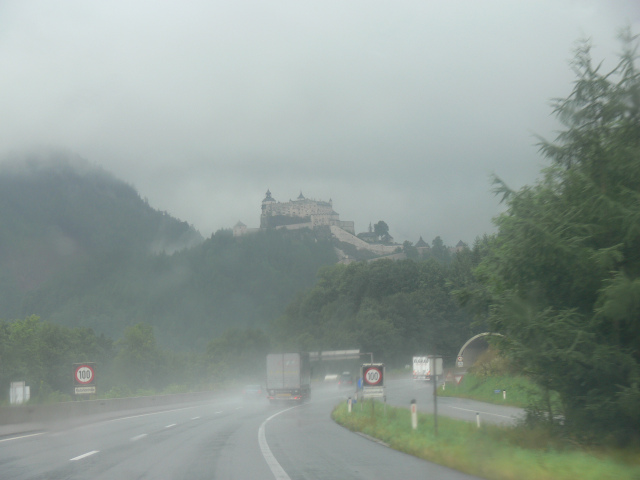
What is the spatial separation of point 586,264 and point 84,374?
30.3 meters

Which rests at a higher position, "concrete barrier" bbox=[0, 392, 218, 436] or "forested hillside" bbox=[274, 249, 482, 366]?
"forested hillside" bbox=[274, 249, 482, 366]

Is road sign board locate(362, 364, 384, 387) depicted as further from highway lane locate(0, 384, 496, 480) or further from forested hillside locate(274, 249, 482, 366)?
forested hillside locate(274, 249, 482, 366)

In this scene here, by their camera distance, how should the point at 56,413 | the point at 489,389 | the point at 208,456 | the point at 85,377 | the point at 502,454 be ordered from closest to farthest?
1. the point at 502,454
2. the point at 208,456
3. the point at 56,413
4. the point at 85,377
5. the point at 489,389

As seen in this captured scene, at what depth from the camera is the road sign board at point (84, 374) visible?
3909 centimetres

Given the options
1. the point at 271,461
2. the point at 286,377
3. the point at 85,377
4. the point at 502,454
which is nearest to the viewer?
the point at 502,454

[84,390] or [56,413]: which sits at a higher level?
[84,390]

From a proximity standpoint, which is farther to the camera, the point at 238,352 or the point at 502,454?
the point at 238,352

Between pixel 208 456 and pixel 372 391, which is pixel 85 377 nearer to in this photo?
pixel 372 391

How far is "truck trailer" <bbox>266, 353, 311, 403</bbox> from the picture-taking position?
52737 millimetres

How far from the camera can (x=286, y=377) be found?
53.1m

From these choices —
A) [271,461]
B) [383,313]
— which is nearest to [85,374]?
[271,461]

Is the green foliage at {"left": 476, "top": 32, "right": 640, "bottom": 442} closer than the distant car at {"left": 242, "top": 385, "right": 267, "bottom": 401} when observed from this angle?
Yes

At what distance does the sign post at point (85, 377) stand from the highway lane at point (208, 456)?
1255cm

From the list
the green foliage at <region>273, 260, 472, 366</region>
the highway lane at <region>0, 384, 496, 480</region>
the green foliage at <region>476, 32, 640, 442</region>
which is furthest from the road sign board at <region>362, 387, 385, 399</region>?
the green foliage at <region>273, 260, 472, 366</region>
